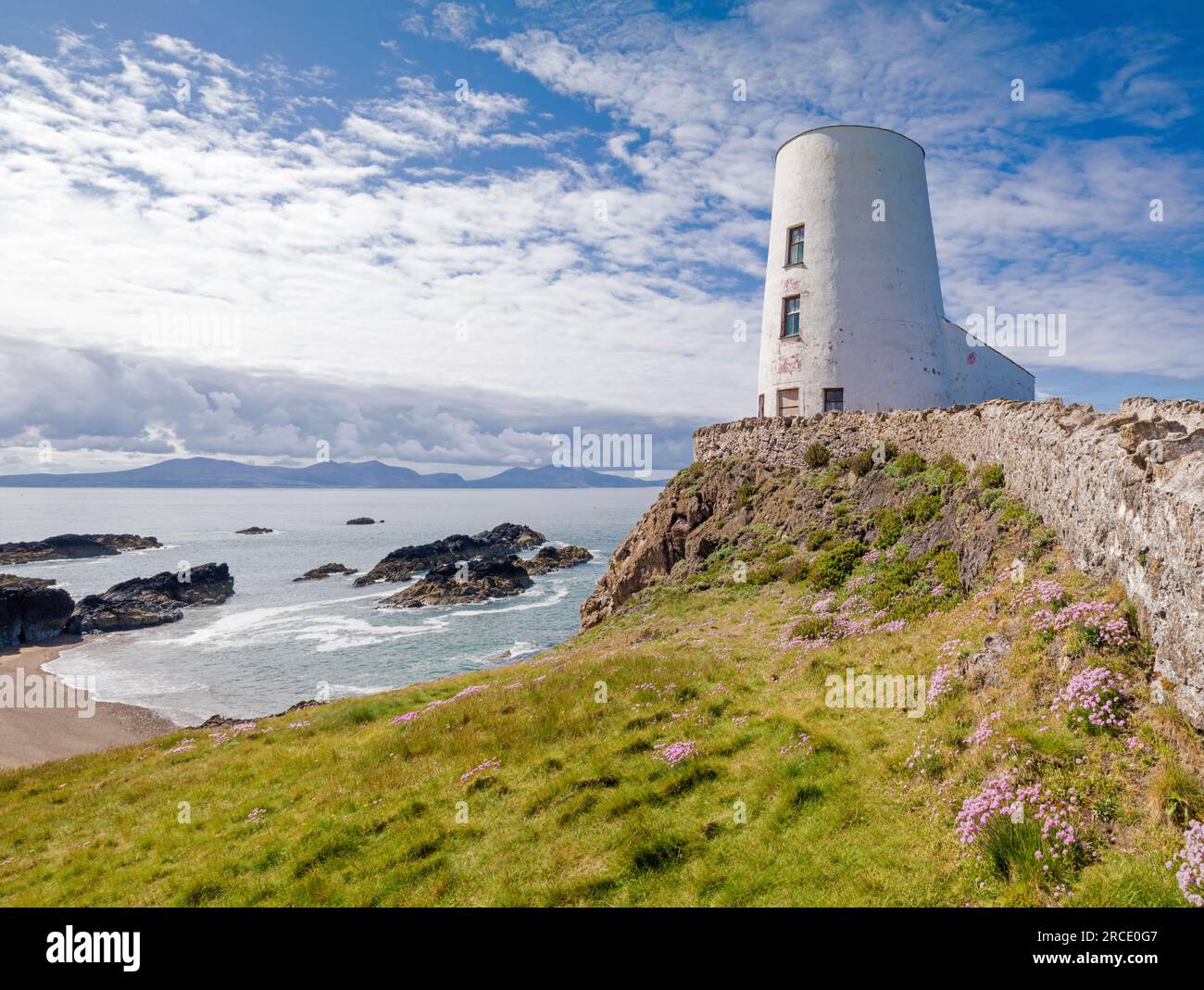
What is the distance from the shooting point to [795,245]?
3325 centimetres

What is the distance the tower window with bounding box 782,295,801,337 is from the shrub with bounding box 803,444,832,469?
273 inches

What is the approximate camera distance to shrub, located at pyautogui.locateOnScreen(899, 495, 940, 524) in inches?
781

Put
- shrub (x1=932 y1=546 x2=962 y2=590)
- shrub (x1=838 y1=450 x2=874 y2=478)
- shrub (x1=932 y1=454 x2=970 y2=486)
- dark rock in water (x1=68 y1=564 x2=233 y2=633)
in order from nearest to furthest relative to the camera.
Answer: shrub (x1=932 y1=546 x2=962 y2=590), shrub (x1=932 y1=454 x2=970 y2=486), shrub (x1=838 y1=450 x2=874 y2=478), dark rock in water (x1=68 y1=564 x2=233 y2=633)

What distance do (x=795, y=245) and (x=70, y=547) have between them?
144144 millimetres

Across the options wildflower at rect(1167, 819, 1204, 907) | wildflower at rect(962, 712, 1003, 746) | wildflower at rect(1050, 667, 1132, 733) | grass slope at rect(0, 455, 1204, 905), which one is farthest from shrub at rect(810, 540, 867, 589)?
wildflower at rect(1167, 819, 1204, 907)

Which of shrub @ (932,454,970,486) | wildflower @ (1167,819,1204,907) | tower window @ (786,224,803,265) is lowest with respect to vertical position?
wildflower @ (1167,819,1204,907)

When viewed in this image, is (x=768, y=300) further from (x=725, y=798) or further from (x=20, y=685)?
(x=20, y=685)

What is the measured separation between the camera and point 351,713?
64.5 ft

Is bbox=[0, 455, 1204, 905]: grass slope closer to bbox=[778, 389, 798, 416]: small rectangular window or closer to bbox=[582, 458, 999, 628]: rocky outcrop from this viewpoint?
bbox=[582, 458, 999, 628]: rocky outcrop

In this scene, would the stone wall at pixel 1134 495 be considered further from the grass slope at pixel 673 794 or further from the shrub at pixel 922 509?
the shrub at pixel 922 509

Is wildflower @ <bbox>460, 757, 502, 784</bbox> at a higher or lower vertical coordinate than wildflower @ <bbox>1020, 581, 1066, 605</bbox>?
Answer: lower

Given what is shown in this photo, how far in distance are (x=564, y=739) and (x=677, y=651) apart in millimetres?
5596

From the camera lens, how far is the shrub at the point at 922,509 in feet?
65.1
